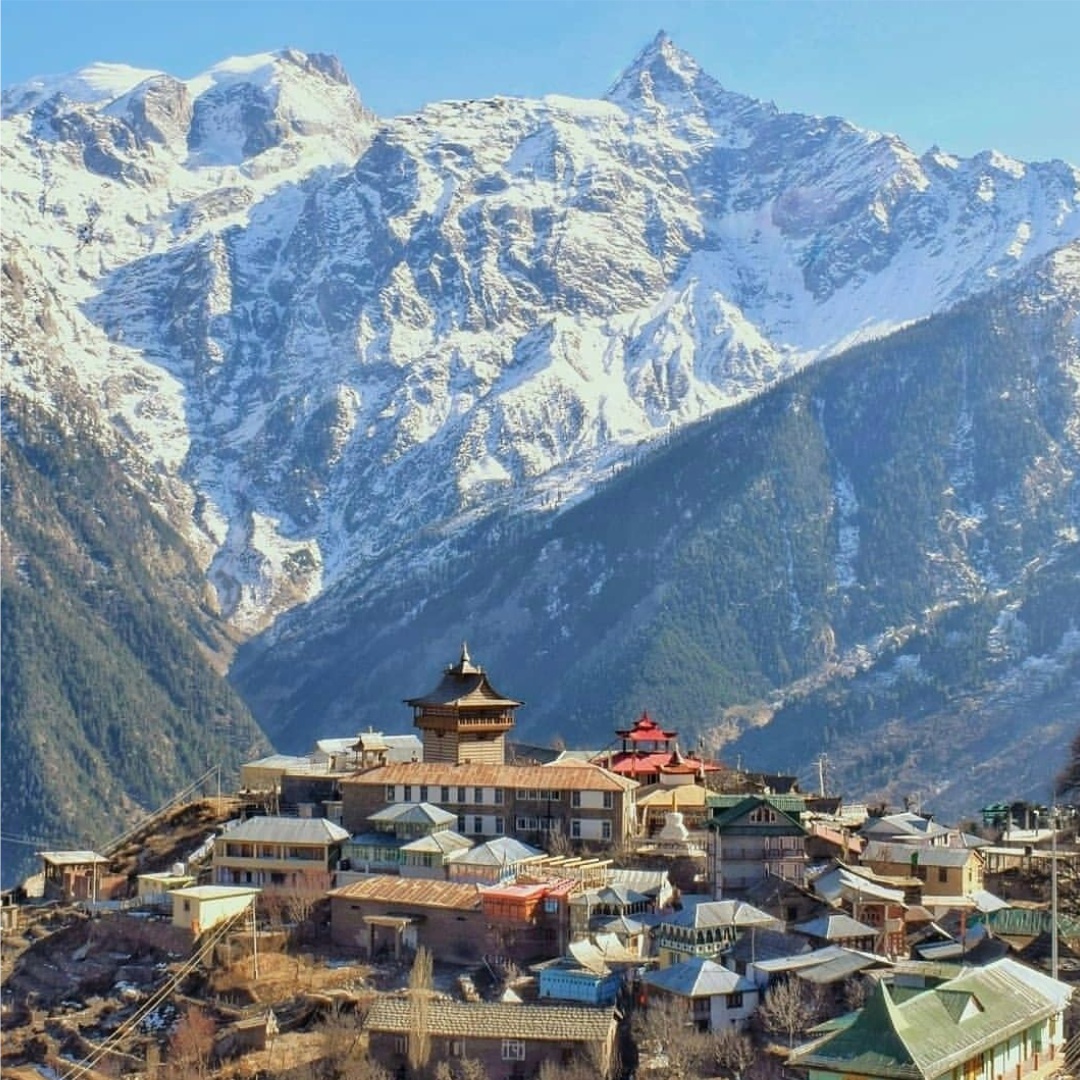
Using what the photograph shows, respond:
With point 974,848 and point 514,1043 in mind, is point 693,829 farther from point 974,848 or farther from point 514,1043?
point 514,1043

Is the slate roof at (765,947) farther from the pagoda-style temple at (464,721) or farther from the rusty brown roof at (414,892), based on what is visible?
the pagoda-style temple at (464,721)

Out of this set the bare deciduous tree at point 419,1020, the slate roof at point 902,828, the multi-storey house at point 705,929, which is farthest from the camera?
the slate roof at point 902,828

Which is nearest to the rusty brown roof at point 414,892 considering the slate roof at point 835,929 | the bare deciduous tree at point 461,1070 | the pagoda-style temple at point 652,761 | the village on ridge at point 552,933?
the village on ridge at point 552,933

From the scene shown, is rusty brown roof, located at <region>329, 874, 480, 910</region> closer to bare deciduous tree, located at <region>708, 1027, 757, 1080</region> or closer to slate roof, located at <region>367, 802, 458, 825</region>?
slate roof, located at <region>367, 802, 458, 825</region>

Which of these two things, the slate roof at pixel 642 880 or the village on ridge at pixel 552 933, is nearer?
the village on ridge at pixel 552 933

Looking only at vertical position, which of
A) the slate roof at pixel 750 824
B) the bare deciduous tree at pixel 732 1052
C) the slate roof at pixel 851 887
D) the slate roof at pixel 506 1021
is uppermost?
the slate roof at pixel 750 824

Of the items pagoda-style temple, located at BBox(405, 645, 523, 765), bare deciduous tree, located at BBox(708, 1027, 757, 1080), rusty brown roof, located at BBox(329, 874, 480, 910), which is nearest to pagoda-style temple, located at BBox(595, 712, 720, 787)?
pagoda-style temple, located at BBox(405, 645, 523, 765)
